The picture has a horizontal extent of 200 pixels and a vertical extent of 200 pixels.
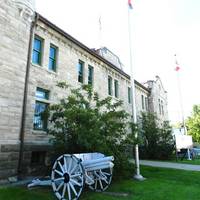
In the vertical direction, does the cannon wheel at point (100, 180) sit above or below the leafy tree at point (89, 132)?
below

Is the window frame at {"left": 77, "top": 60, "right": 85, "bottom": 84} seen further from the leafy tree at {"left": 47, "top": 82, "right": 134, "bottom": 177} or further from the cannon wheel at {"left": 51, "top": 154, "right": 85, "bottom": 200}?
the cannon wheel at {"left": 51, "top": 154, "right": 85, "bottom": 200}

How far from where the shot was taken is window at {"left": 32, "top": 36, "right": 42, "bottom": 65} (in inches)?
507

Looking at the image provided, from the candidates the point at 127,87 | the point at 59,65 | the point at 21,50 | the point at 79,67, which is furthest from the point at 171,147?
the point at 21,50

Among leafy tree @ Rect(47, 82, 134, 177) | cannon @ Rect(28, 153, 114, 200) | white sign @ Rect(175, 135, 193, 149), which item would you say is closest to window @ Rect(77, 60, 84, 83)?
leafy tree @ Rect(47, 82, 134, 177)

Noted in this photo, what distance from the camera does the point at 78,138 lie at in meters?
9.06

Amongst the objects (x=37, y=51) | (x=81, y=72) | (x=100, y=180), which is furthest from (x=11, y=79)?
(x=81, y=72)

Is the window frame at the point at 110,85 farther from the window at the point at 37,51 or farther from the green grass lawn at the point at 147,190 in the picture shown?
the green grass lawn at the point at 147,190

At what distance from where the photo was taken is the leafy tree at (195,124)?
151ft

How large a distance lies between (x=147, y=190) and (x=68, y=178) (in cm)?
322

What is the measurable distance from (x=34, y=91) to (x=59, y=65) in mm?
2833

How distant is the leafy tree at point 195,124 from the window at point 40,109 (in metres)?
39.8

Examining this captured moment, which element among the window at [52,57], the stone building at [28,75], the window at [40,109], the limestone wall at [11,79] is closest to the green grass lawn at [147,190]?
the limestone wall at [11,79]

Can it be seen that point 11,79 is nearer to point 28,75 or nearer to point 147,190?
point 28,75

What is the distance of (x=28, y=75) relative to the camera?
38.4 feet
